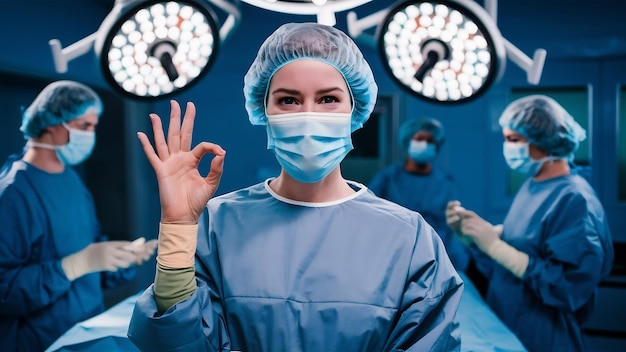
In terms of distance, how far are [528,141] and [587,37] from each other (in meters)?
1.46

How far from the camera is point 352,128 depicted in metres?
1.27

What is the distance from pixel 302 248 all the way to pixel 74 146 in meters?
1.46

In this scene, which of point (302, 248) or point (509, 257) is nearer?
point (302, 248)

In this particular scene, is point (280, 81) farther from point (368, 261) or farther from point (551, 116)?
point (551, 116)

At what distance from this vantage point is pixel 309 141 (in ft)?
→ 3.62

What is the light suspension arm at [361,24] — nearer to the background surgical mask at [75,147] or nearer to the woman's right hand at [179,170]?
the woman's right hand at [179,170]

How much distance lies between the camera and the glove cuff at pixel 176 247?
38.7 inches

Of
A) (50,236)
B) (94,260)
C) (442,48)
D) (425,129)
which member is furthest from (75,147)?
(425,129)

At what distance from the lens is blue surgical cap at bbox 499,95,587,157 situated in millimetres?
2072

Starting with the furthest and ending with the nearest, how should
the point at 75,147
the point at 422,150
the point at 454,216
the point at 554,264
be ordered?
1. the point at 422,150
2. the point at 454,216
3. the point at 75,147
4. the point at 554,264

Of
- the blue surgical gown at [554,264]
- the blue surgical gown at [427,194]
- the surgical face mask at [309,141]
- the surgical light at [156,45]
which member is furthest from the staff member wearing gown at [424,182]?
the surgical face mask at [309,141]

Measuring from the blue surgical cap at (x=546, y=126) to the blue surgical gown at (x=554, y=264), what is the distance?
132 millimetres

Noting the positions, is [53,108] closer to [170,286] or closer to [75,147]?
[75,147]

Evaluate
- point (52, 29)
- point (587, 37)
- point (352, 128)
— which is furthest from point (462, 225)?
point (52, 29)
